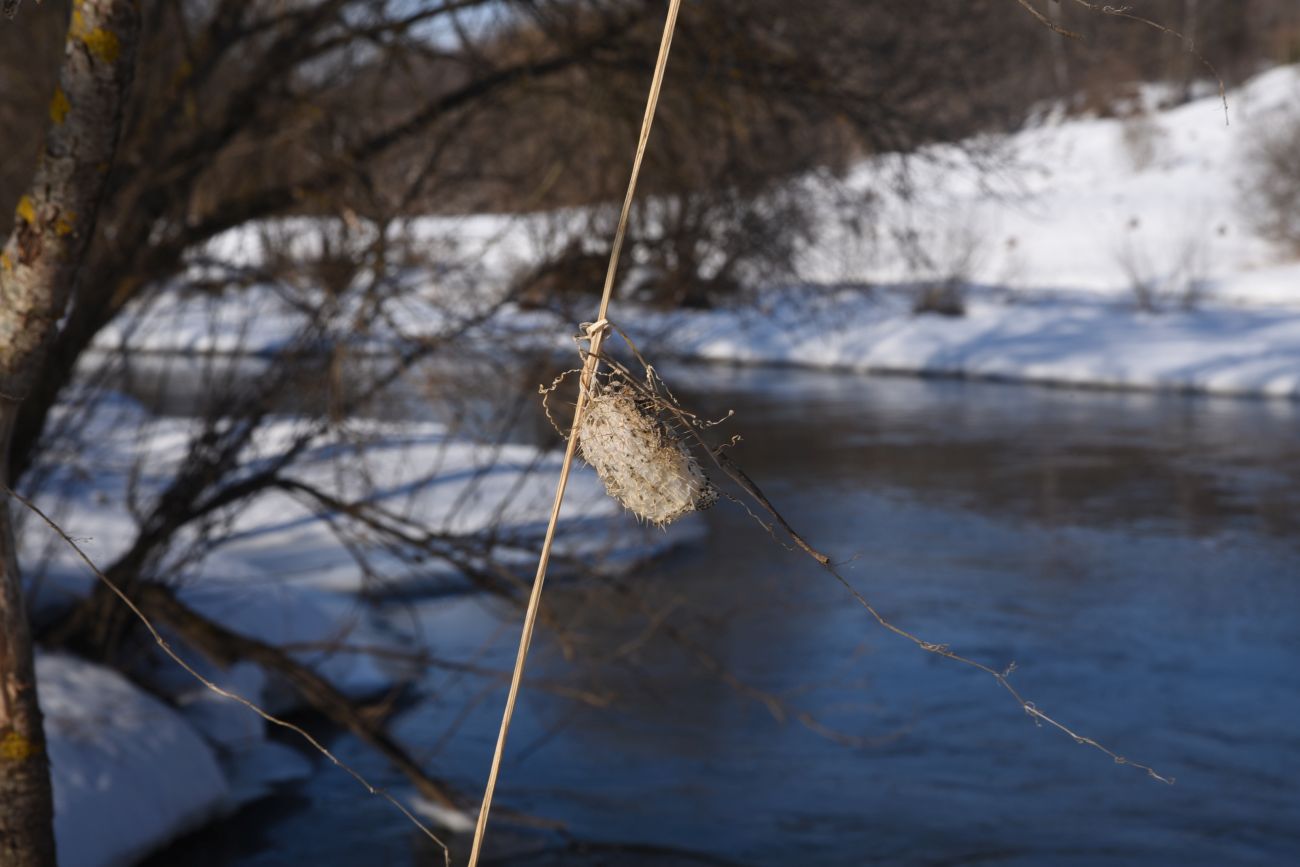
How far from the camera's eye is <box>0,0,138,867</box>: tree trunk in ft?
8.24

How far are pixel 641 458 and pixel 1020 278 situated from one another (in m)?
30.4

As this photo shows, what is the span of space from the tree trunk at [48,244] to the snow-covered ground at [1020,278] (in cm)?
305

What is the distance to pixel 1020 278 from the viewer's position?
30.6 m

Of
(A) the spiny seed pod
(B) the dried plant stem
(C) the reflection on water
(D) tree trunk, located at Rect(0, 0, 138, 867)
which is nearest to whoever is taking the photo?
(B) the dried plant stem

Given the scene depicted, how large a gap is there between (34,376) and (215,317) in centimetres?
366

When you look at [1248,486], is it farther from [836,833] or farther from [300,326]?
[300,326]

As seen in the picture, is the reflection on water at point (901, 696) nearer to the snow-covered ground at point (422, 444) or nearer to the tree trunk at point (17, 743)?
the snow-covered ground at point (422, 444)

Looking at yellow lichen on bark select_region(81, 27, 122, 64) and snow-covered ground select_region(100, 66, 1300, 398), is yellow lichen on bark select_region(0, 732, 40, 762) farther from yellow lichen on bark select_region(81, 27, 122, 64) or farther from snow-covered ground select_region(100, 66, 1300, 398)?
snow-covered ground select_region(100, 66, 1300, 398)

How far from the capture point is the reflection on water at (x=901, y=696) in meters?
6.02

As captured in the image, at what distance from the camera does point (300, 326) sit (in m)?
5.86

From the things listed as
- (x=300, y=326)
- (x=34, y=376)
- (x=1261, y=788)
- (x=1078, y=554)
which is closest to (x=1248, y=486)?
(x=1078, y=554)

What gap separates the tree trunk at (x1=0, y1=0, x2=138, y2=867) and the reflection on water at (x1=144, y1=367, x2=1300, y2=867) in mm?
2608

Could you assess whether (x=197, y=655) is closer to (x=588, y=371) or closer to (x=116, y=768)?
(x=116, y=768)

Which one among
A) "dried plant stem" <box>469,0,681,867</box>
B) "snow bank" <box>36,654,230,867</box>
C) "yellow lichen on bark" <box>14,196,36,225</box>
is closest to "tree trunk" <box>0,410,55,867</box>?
"yellow lichen on bark" <box>14,196,36,225</box>
